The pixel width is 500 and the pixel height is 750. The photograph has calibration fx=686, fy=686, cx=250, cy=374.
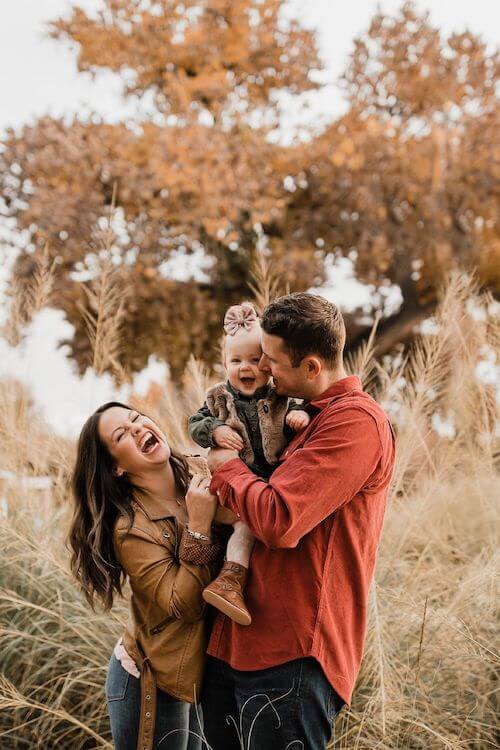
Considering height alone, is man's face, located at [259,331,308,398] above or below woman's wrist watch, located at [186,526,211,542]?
above

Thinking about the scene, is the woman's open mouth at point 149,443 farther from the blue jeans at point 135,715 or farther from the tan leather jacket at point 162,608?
the blue jeans at point 135,715

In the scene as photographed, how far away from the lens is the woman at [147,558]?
2.00 metres

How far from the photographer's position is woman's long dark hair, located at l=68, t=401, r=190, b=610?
2.24m

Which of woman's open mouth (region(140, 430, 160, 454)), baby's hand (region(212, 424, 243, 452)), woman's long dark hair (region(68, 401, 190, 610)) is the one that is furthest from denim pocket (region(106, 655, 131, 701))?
baby's hand (region(212, 424, 243, 452))

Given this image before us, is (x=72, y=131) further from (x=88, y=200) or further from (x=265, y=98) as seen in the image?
(x=265, y=98)

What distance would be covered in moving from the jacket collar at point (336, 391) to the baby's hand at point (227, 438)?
263mm

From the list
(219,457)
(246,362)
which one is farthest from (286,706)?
(246,362)

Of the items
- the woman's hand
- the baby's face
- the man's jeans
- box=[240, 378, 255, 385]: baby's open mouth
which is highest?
the baby's face

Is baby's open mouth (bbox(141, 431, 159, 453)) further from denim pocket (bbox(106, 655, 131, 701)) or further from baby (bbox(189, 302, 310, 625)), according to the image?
denim pocket (bbox(106, 655, 131, 701))

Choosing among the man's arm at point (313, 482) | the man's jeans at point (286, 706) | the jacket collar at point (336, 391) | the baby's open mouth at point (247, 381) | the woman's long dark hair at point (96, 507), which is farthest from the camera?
the woman's long dark hair at point (96, 507)

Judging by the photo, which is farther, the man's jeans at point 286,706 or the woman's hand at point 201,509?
the woman's hand at point 201,509

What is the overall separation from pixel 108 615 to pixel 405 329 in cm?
859

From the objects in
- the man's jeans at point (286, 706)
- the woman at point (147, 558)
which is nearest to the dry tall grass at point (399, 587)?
the woman at point (147, 558)

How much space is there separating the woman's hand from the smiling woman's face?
0.24 m
